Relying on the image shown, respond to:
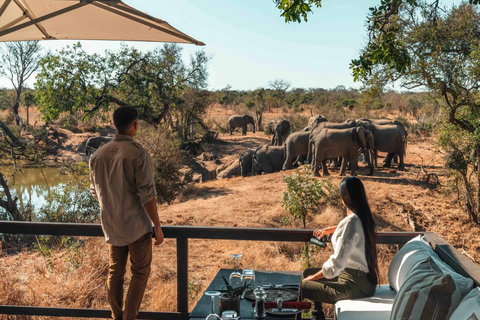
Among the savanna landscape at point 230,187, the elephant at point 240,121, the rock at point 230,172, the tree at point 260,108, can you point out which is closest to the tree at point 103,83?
the savanna landscape at point 230,187

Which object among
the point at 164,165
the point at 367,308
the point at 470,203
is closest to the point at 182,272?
the point at 367,308

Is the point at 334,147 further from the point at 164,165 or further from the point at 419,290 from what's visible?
the point at 419,290

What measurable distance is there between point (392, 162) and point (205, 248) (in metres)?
10.0

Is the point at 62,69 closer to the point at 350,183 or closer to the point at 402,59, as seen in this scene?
the point at 402,59

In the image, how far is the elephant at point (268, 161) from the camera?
1773cm

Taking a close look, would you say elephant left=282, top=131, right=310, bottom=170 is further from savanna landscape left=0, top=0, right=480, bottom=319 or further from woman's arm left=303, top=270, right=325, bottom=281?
woman's arm left=303, top=270, right=325, bottom=281

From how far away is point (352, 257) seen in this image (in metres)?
2.94

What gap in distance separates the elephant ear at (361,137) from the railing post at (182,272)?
11.3 meters

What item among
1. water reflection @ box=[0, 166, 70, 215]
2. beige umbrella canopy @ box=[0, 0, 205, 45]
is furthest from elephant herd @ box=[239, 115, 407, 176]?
beige umbrella canopy @ box=[0, 0, 205, 45]

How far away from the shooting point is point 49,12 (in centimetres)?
356

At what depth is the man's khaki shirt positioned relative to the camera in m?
3.09

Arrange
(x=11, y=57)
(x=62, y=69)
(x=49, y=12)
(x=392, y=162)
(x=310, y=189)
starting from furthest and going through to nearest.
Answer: (x=11, y=57), (x=392, y=162), (x=62, y=69), (x=310, y=189), (x=49, y=12)

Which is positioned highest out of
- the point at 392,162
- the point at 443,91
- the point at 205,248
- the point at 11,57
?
the point at 11,57

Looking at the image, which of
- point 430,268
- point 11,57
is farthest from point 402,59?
point 11,57
